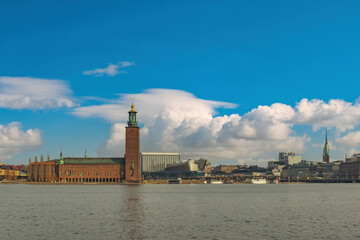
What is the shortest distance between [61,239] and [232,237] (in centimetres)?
1090

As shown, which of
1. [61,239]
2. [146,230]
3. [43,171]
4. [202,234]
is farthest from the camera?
[43,171]

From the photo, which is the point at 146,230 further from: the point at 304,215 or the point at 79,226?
the point at 304,215

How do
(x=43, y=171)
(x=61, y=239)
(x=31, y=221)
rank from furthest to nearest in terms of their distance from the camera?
(x=43, y=171)
(x=31, y=221)
(x=61, y=239)

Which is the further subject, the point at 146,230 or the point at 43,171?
the point at 43,171

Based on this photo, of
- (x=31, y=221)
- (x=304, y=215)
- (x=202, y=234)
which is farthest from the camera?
(x=304, y=215)

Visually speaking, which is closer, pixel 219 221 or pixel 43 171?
pixel 219 221

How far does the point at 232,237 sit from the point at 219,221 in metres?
9.07

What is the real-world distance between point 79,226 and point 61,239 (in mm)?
6333

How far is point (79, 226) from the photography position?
116 feet

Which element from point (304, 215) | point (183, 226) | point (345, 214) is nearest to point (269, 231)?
point (183, 226)

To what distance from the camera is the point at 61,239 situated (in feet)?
95.4

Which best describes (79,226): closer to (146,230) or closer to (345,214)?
(146,230)

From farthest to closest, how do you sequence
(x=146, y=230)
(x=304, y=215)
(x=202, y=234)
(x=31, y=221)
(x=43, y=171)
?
1. (x=43, y=171)
2. (x=304, y=215)
3. (x=31, y=221)
4. (x=146, y=230)
5. (x=202, y=234)

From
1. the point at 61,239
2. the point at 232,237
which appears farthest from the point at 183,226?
the point at 61,239
